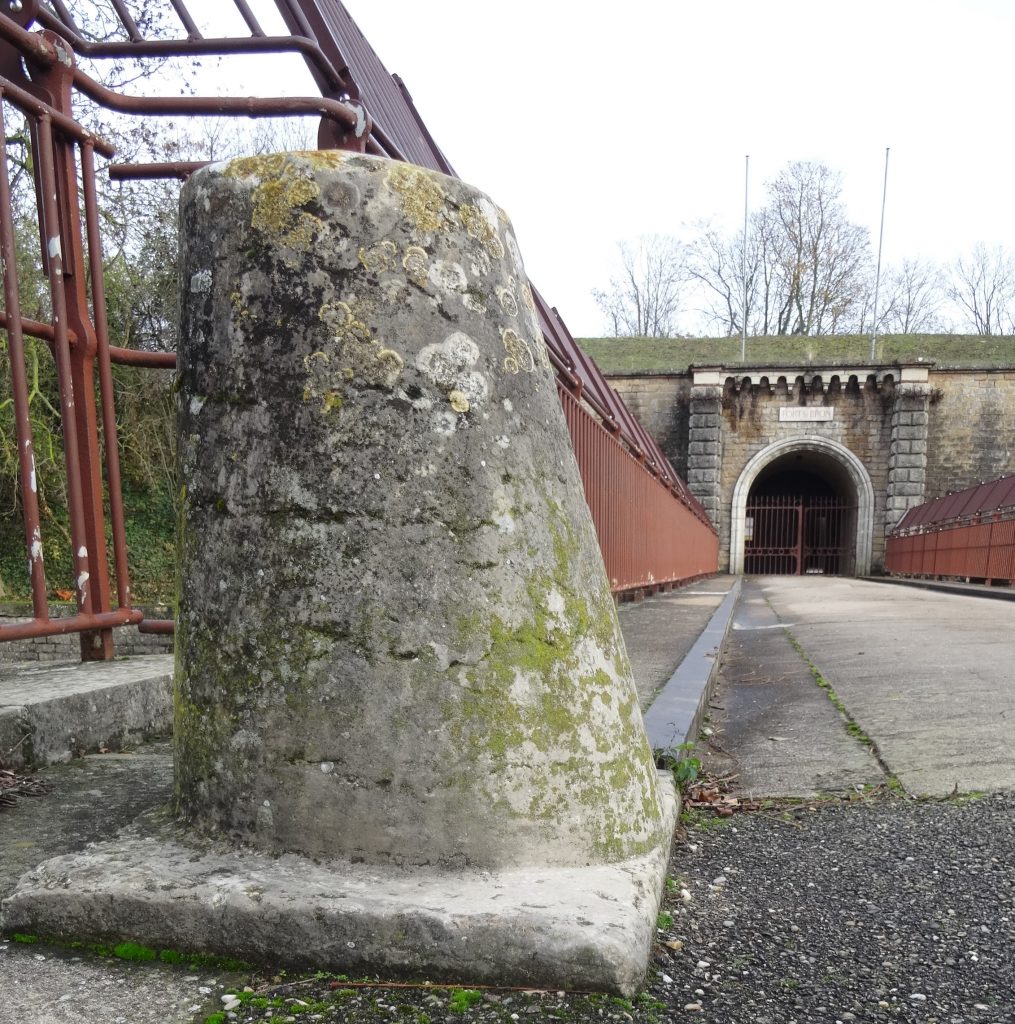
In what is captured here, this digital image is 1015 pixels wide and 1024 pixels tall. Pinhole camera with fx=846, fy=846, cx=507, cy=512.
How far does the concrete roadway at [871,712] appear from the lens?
238 centimetres

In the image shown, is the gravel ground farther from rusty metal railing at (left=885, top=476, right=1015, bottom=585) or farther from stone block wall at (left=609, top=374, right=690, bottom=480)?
stone block wall at (left=609, top=374, right=690, bottom=480)

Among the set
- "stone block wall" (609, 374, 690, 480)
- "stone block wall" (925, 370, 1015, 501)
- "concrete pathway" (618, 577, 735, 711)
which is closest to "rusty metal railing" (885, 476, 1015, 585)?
"stone block wall" (925, 370, 1015, 501)

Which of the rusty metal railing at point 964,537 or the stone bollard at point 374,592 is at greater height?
the stone bollard at point 374,592

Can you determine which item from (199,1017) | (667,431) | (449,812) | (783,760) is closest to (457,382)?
(449,812)

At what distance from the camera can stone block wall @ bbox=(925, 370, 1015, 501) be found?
89.7 ft

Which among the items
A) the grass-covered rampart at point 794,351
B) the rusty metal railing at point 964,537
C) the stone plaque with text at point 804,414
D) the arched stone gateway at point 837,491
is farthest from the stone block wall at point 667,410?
the rusty metal railing at point 964,537

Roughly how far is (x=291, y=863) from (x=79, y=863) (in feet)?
1.08

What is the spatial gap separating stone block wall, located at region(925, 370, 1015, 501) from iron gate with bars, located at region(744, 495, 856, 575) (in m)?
3.06

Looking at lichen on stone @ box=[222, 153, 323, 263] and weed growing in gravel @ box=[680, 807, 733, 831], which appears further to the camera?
weed growing in gravel @ box=[680, 807, 733, 831]

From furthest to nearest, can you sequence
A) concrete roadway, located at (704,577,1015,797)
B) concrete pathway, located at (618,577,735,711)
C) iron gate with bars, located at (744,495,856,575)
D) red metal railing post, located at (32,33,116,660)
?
iron gate with bars, located at (744,495,856,575), concrete pathway, located at (618,577,735,711), concrete roadway, located at (704,577,1015,797), red metal railing post, located at (32,33,116,660)

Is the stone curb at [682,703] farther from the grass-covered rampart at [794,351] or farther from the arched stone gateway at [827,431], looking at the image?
the grass-covered rampart at [794,351]

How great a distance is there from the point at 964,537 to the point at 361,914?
63.9 ft

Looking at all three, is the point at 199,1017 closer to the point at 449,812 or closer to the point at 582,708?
the point at 449,812

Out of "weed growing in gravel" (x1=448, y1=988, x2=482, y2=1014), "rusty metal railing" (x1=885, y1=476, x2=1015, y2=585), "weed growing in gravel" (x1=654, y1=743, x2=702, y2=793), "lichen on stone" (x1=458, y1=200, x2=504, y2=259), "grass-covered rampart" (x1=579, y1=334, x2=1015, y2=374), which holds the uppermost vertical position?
"grass-covered rampart" (x1=579, y1=334, x2=1015, y2=374)
